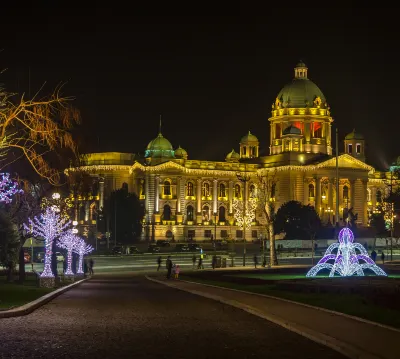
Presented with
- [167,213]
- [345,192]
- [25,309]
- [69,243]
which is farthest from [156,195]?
[25,309]

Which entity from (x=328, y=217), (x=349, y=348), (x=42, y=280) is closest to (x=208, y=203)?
(x=328, y=217)

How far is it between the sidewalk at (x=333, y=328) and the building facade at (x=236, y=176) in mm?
118695

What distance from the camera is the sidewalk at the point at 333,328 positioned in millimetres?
17469

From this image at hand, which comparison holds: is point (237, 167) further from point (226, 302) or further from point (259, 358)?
point (259, 358)

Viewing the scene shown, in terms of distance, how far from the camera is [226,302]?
32.3 metres

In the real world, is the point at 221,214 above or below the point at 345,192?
below

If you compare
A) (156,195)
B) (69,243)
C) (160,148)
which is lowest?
(69,243)

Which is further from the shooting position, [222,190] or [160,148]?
[222,190]

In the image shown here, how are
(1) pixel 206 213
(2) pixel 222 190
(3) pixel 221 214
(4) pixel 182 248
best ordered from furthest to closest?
1. (2) pixel 222 190
2. (3) pixel 221 214
3. (1) pixel 206 213
4. (4) pixel 182 248

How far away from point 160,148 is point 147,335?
443ft

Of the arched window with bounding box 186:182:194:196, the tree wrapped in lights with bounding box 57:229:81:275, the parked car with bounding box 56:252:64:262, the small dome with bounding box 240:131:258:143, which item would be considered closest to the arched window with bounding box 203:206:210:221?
the arched window with bounding box 186:182:194:196

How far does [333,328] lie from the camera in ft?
69.8

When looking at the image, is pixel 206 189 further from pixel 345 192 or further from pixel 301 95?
pixel 345 192

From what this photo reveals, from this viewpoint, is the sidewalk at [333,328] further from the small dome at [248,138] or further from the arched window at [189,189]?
the small dome at [248,138]
